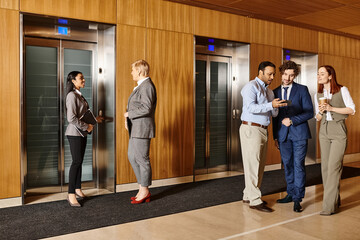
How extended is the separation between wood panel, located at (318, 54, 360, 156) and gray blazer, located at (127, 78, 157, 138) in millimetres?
5815

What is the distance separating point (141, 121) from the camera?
15.2ft

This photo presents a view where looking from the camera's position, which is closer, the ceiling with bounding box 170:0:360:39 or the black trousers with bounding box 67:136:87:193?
the black trousers with bounding box 67:136:87:193

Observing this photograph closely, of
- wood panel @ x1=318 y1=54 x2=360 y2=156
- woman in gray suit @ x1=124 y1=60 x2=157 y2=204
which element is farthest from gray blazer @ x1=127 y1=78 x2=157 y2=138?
wood panel @ x1=318 y1=54 x2=360 y2=156

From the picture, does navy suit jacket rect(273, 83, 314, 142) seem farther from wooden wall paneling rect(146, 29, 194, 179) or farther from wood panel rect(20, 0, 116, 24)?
wood panel rect(20, 0, 116, 24)

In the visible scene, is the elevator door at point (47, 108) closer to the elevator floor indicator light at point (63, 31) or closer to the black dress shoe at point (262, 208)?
the elevator floor indicator light at point (63, 31)

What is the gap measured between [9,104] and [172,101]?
96.0 inches

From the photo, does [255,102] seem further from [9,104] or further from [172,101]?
[9,104]

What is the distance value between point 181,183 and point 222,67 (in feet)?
7.96

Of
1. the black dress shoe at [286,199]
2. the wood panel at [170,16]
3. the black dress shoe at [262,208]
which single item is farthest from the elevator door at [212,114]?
the black dress shoe at [262,208]

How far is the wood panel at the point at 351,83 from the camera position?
881 cm

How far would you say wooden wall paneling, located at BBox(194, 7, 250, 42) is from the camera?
6.19 m

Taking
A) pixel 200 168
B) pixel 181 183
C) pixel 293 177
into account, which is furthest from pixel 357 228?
pixel 200 168

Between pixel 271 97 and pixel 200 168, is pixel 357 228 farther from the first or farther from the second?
pixel 200 168

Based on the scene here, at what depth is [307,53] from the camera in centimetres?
818
